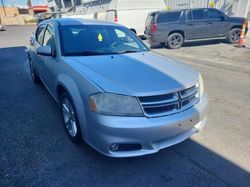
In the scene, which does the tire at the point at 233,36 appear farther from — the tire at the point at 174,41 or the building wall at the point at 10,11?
the building wall at the point at 10,11

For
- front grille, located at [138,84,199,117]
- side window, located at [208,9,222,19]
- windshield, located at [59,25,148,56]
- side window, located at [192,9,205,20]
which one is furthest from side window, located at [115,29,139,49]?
side window, located at [208,9,222,19]

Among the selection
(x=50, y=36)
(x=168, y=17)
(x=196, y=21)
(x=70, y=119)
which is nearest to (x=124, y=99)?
(x=70, y=119)

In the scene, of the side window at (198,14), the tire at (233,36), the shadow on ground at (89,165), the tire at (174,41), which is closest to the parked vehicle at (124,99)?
the shadow on ground at (89,165)

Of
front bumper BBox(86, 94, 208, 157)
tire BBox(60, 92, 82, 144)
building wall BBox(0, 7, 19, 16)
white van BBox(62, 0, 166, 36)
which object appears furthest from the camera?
building wall BBox(0, 7, 19, 16)

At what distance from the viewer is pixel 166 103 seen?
236cm

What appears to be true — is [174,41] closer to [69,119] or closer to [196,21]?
[196,21]

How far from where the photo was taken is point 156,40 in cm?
1139

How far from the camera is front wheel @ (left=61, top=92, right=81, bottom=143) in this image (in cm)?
Result: 282

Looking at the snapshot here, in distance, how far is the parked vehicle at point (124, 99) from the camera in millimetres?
2262

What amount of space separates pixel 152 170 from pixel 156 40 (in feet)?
31.7

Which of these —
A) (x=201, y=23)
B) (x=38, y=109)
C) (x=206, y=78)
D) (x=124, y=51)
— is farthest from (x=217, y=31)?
(x=38, y=109)

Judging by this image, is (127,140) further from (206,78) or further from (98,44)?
(206,78)

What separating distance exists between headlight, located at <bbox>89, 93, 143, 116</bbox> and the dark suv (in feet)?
31.2

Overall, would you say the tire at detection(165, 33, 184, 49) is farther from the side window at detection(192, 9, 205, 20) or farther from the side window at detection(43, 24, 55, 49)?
the side window at detection(43, 24, 55, 49)
